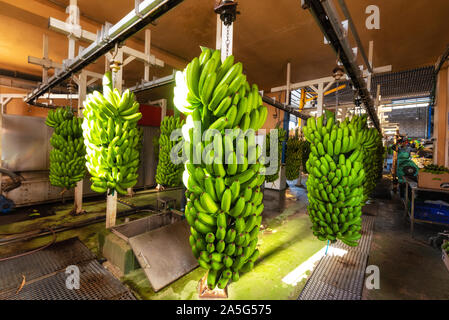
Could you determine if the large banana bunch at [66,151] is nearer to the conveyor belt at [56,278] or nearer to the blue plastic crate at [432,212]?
the conveyor belt at [56,278]

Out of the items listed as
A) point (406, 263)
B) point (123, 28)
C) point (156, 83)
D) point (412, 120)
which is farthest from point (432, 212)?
point (412, 120)

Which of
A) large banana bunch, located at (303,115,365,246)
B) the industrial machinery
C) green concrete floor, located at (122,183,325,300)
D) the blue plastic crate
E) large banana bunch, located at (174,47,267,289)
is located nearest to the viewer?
large banana bunch, located at (174,47,267,289)

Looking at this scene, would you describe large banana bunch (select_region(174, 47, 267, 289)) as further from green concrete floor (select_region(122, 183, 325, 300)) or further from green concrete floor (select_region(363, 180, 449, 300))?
green concrete floor (select_region(363, 180, 449, 300))

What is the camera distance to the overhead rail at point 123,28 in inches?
64.9

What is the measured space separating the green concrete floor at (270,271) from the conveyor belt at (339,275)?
6.8 inches

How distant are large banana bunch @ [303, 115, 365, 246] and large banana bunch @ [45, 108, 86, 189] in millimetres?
4505

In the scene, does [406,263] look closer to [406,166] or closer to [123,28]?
[406,166]

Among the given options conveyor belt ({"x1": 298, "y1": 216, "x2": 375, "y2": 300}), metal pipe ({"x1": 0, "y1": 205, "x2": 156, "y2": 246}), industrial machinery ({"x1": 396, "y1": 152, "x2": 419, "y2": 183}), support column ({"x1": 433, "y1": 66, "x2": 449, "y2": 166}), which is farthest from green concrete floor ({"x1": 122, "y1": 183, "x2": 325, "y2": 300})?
support column ({"x1": 433, "y1": 66, "x2": 449, "y2": 166})

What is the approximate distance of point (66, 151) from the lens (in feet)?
13.4

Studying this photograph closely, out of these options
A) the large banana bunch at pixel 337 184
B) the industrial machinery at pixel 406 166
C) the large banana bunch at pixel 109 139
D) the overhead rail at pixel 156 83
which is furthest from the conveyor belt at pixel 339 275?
the industrial machinery at pixel 406 166

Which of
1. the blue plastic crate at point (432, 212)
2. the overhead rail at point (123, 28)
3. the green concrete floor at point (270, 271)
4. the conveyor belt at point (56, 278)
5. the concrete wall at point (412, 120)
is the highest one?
the concrete wall at point (412, 120)

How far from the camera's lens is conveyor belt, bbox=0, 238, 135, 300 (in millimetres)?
2176
